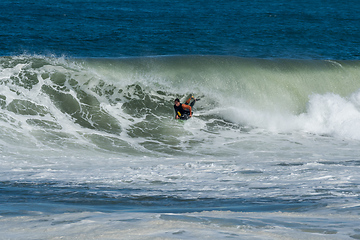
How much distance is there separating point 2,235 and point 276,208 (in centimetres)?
316

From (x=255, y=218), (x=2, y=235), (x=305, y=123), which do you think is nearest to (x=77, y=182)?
(x=2, y=235)

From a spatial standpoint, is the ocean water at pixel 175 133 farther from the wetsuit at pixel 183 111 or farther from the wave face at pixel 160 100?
the wetsuit at pixel 183 111

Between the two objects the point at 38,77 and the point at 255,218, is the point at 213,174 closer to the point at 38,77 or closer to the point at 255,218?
the point at 255,218

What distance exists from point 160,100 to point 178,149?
335cm

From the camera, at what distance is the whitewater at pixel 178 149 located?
413 cm

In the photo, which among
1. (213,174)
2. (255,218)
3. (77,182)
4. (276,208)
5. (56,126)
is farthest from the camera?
(56,126)

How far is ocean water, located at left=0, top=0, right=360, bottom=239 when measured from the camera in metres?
4.28

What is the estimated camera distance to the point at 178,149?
10742 mm

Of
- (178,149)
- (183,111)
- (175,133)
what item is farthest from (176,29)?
(178,149)

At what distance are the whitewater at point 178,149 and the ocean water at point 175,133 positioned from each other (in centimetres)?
4

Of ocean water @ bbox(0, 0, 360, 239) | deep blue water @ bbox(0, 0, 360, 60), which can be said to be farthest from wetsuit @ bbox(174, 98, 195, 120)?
deep blue water @ bbox(0, 0, 360, 60)

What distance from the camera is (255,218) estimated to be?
4.21m

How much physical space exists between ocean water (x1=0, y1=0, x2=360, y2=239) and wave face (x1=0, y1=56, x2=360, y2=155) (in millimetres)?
56

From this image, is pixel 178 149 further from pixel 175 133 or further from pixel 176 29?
pixel 176 29
